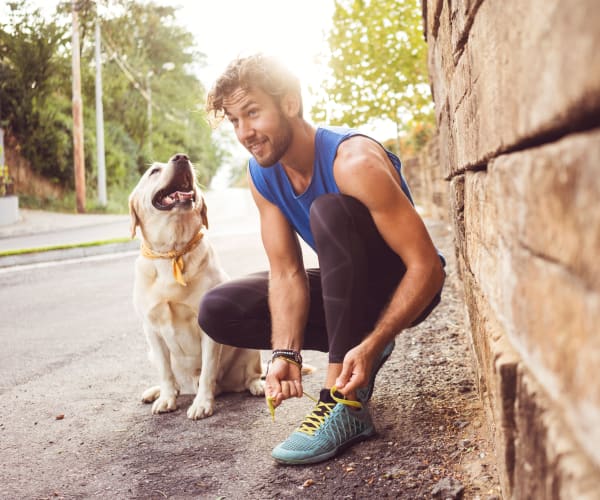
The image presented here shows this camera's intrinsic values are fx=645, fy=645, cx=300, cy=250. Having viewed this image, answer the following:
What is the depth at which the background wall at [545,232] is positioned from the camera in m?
0.74

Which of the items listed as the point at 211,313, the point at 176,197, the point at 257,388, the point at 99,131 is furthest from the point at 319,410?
the point at 99,131

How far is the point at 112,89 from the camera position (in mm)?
27469

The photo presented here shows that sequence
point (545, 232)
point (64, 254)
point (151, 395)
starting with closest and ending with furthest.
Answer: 1. point (545, 232)
2. point (151, 395)
3. point (64, 254)

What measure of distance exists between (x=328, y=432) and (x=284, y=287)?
2.25 ft

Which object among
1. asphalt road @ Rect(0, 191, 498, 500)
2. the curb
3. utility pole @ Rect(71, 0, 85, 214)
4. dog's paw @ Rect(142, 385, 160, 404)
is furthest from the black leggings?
utility pole @ Rect(71, 0, 85, 214)

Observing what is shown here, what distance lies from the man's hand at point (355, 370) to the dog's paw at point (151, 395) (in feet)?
4.25

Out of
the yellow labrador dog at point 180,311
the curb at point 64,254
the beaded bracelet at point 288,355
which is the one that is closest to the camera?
the beaded bracelet at point 288,355

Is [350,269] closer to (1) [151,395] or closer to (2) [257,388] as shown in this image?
(2) [257,388]

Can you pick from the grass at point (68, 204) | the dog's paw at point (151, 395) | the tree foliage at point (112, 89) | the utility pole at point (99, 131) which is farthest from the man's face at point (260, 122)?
the grass at point (68, 204)

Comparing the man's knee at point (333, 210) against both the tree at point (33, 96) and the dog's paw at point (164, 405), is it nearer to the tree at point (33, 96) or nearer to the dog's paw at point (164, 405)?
the dog's paw at point (164, 405)

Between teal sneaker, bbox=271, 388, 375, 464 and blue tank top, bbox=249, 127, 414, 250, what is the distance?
2.54 feet

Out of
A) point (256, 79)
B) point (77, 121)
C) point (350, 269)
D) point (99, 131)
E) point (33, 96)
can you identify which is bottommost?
point (350, 269)

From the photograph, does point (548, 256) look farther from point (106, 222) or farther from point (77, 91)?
point (77, 91)

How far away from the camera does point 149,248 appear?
3.29 m
